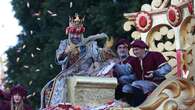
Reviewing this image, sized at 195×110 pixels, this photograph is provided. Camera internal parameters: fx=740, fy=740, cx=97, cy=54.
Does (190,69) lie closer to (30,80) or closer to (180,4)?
(180,4)

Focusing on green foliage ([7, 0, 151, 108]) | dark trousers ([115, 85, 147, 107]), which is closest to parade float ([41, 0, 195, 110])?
dark trousers ([115, 85, 147, 107])

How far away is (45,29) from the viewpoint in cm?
1412

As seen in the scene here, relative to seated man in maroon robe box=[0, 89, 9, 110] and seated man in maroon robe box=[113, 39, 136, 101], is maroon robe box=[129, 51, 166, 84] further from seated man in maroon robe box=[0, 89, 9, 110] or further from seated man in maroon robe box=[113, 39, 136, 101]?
seated man in maroon robe box=[0, 89, 9, 110]

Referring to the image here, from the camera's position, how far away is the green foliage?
41.7ft

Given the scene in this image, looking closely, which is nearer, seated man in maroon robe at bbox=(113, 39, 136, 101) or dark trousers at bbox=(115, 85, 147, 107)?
dark trousers at bbox=(115, 85, 147, 107)

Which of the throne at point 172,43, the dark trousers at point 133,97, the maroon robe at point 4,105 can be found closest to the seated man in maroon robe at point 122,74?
the dark trousers at point 133,97

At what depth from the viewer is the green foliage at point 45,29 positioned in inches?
500

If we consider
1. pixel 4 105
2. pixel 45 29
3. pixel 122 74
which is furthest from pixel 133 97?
pixel 45 29

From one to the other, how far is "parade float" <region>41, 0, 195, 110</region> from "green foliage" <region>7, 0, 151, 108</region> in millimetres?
4162

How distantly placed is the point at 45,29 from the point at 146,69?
23.7 ft

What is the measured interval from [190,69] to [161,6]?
187 centimetres

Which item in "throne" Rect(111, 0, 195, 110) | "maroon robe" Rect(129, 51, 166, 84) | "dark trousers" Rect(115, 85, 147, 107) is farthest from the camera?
"maroon robe" Rect(129, 51, 166, 84)

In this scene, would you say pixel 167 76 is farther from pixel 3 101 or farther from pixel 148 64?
pixel 3 101

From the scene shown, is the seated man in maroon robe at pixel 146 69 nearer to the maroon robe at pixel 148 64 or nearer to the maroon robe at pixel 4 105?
the maroon robe at pixel 148 64
